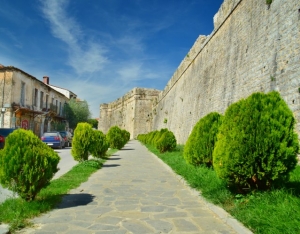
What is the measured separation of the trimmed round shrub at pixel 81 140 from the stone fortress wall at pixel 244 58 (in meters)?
5.50

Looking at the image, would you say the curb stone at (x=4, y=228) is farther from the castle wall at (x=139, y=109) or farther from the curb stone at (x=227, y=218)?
the castle wall at (x=139, y=109)

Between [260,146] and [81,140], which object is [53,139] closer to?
[81,140]

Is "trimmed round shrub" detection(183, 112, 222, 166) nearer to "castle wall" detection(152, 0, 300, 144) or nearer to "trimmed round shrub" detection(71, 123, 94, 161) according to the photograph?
"castle wall" detection(152, 0, 300, 144)

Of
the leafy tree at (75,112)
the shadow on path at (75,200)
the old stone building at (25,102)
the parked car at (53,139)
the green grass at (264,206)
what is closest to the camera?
the green grass at (264,206)

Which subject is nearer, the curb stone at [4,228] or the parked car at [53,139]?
the curb stone at [4,228]

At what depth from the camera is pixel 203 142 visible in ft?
25.7

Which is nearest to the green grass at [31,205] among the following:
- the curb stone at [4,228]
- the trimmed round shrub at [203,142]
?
the curb stone at [4,228]

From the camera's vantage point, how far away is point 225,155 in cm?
469

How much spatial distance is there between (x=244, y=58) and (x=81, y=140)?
647cm

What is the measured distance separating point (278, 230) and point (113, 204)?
110 inches

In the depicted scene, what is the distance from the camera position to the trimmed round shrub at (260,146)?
14.3 ft

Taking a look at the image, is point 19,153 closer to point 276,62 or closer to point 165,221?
point 165,221

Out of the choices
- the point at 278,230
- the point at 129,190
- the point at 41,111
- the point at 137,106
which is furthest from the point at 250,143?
the point at 137,106

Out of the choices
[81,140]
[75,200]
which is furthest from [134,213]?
[81,140]
